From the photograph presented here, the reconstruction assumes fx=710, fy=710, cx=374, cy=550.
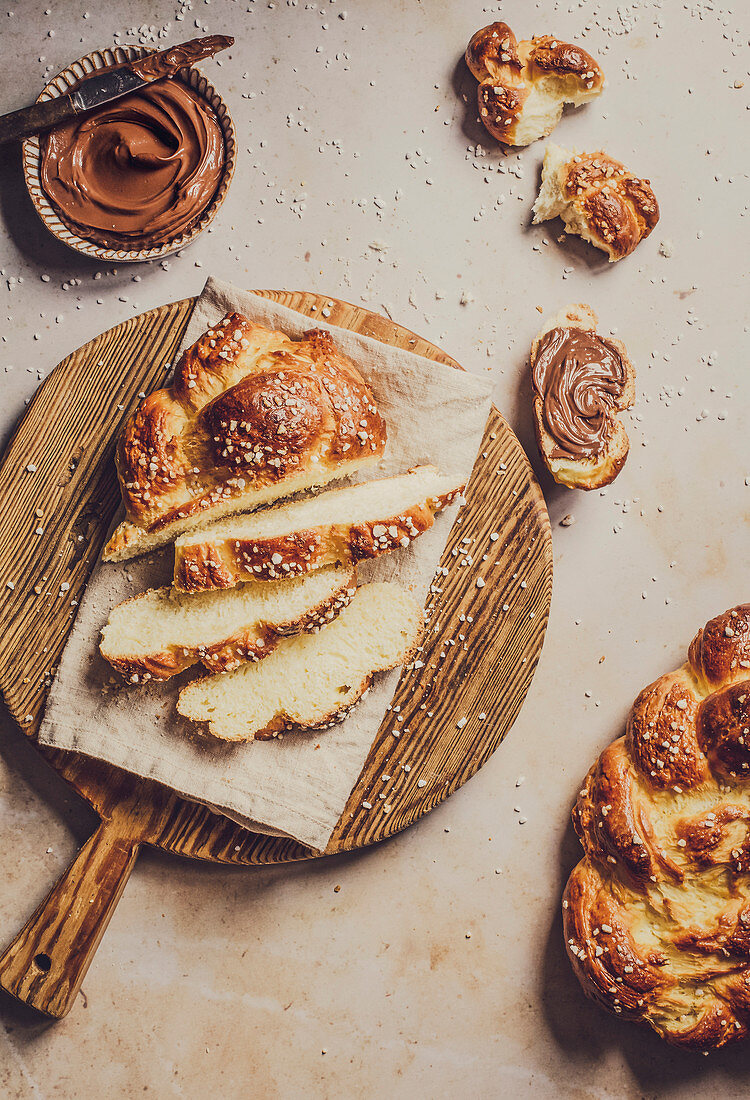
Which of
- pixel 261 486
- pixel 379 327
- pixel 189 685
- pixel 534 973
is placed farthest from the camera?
pixel 534 973

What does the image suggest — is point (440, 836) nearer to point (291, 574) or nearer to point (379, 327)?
point (291, 574)

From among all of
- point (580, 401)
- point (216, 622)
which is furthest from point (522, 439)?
point (216, 622)

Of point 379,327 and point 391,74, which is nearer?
point 379,327

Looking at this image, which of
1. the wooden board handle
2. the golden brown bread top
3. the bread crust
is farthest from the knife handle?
the wooden board handle

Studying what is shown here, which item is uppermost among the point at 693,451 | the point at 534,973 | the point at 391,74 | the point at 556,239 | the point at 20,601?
the point at 391,74

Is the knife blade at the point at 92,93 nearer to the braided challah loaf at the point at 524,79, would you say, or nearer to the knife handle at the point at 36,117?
the knife handle at the point at 36,117

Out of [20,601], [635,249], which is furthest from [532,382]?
[20,601]

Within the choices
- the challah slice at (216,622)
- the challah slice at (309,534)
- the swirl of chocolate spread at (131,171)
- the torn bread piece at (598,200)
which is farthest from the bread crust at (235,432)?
the torn bread piece at (598,200)
